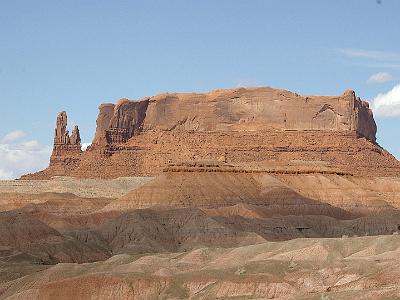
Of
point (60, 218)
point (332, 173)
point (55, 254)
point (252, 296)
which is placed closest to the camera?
point (252, 296)

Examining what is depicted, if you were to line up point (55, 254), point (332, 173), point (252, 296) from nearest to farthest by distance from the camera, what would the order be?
point (252, 296) → point (55, 254) → point (332, 173)

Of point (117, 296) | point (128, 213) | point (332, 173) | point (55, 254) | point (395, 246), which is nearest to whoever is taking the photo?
point (117, 296)

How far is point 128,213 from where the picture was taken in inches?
5625

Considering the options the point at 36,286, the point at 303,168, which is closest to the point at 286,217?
the point at 303,168

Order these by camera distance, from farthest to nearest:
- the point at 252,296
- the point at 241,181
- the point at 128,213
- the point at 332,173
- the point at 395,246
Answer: the point at 332,173
the point at 241,181
the point at 128,213
the point at 395,246
the point at 252,296

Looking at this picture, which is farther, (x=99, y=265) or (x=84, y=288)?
(x=99, y=265)

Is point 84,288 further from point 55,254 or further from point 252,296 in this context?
point 55,254

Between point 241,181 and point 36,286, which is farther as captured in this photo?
point 241,181

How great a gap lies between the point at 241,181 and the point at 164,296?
9156 centimetres

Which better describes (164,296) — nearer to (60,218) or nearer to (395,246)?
(395,246)

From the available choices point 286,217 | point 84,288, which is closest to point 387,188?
point 286,217

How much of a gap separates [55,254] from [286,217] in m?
39.5

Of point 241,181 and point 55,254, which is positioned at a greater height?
point 241,181

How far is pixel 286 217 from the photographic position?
151 meters
